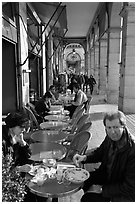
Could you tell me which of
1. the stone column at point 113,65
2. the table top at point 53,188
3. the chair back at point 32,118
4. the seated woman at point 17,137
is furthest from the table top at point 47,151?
the stone column at point 113,65

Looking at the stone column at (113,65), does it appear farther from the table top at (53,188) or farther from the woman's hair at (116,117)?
the table top at (53,188)

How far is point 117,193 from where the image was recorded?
1949 mm

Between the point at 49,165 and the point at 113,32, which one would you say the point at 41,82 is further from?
the point at 49,165

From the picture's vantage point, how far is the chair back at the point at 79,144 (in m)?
3.02

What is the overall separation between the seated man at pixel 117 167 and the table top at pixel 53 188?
0.31 meters

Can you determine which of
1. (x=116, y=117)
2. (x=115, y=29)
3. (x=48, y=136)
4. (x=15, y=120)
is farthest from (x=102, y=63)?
(x=116, y=117)

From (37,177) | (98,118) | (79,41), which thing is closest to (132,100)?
(98,118)

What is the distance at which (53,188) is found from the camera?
6.38 ft

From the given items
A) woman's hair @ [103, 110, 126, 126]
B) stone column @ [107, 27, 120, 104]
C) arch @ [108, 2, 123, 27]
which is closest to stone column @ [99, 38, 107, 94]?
stone column @ [107, 27, 120, 104]

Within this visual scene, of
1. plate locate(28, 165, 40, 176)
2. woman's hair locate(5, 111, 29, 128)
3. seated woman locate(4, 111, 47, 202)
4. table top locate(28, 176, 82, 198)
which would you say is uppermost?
woman's hair locate(5, 111, 29, 128)

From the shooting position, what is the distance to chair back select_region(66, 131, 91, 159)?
302 centimetres

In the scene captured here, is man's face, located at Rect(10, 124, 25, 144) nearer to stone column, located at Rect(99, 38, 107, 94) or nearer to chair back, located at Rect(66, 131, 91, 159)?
chair back, located at Rect(66, 131, 91, 159)

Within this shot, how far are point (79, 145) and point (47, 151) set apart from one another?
20.9 inches

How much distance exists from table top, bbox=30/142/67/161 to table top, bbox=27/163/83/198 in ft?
1.84
